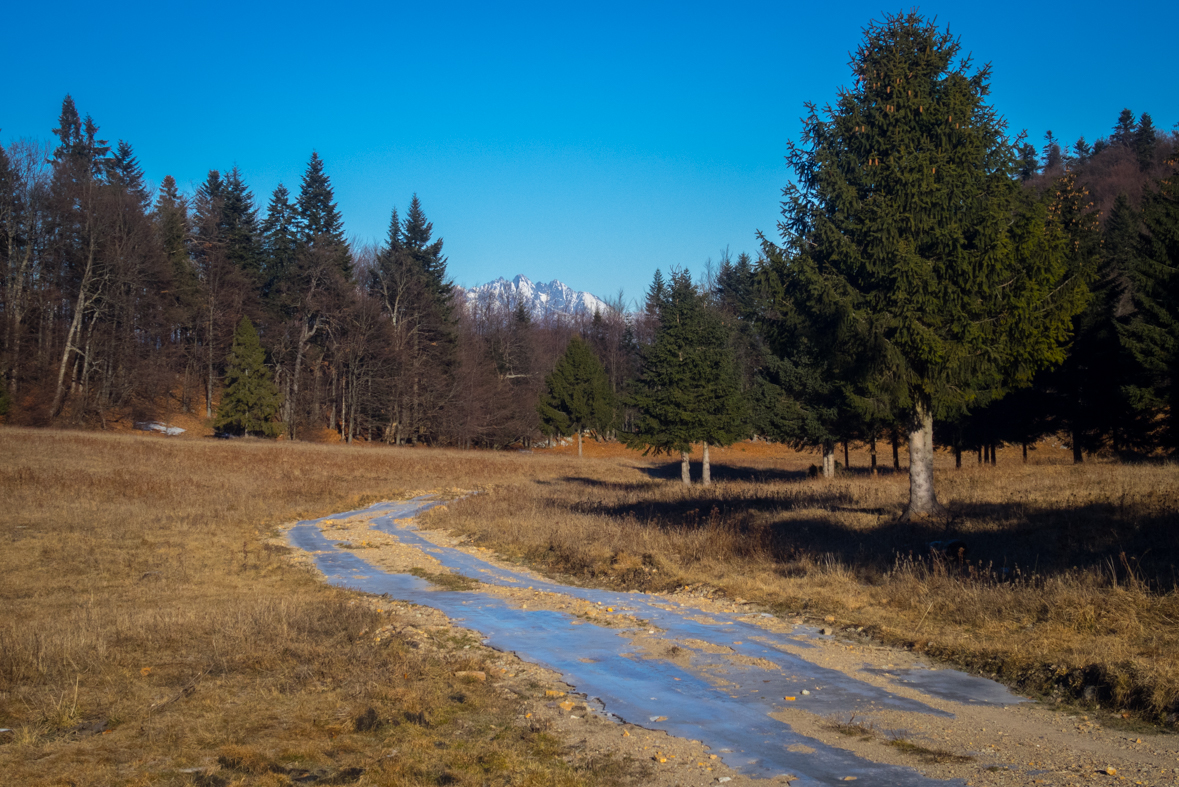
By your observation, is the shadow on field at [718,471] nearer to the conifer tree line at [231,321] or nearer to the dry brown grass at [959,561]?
the conifer tree line at [231,321]

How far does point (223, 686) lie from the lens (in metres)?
7.02

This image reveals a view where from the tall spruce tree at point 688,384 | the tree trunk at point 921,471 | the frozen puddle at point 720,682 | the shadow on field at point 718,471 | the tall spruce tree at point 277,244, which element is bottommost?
the shadow on field at point 718,471

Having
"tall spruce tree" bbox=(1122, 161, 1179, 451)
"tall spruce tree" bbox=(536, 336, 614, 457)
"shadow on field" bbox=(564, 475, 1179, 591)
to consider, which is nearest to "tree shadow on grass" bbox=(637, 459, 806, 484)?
"tall spruce tree" bbox=(536, 336, 614, 457)

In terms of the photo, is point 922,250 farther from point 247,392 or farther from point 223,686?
point 247,392

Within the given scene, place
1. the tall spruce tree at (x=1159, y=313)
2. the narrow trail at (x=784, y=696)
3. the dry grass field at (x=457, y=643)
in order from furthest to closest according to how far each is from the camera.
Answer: the tall spruce tree at (x=1159, y=313) → the dry grass field at (x=457, y=643) → the narrow trail at (x=784, y=696)

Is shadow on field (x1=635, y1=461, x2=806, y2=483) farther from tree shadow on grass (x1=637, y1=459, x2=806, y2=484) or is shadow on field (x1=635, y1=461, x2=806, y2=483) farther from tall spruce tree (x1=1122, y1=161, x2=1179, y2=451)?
tall spruce tree (x1=1122, y1=161, x2=1179, y2=451)

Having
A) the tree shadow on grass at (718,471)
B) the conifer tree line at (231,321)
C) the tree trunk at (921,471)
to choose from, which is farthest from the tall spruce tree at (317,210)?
the tree trunk at (921,471)

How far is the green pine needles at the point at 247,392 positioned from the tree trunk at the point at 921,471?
47937mm

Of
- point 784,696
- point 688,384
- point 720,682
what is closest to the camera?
point 784,696

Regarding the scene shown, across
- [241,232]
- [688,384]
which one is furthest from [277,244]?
[688,384]

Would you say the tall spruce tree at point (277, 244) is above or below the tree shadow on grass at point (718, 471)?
above

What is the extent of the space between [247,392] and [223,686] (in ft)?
169

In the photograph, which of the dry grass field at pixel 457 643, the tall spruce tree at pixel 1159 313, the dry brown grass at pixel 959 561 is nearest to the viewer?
the dry grass field at pixel 457 643

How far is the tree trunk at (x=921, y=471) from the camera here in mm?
16422
